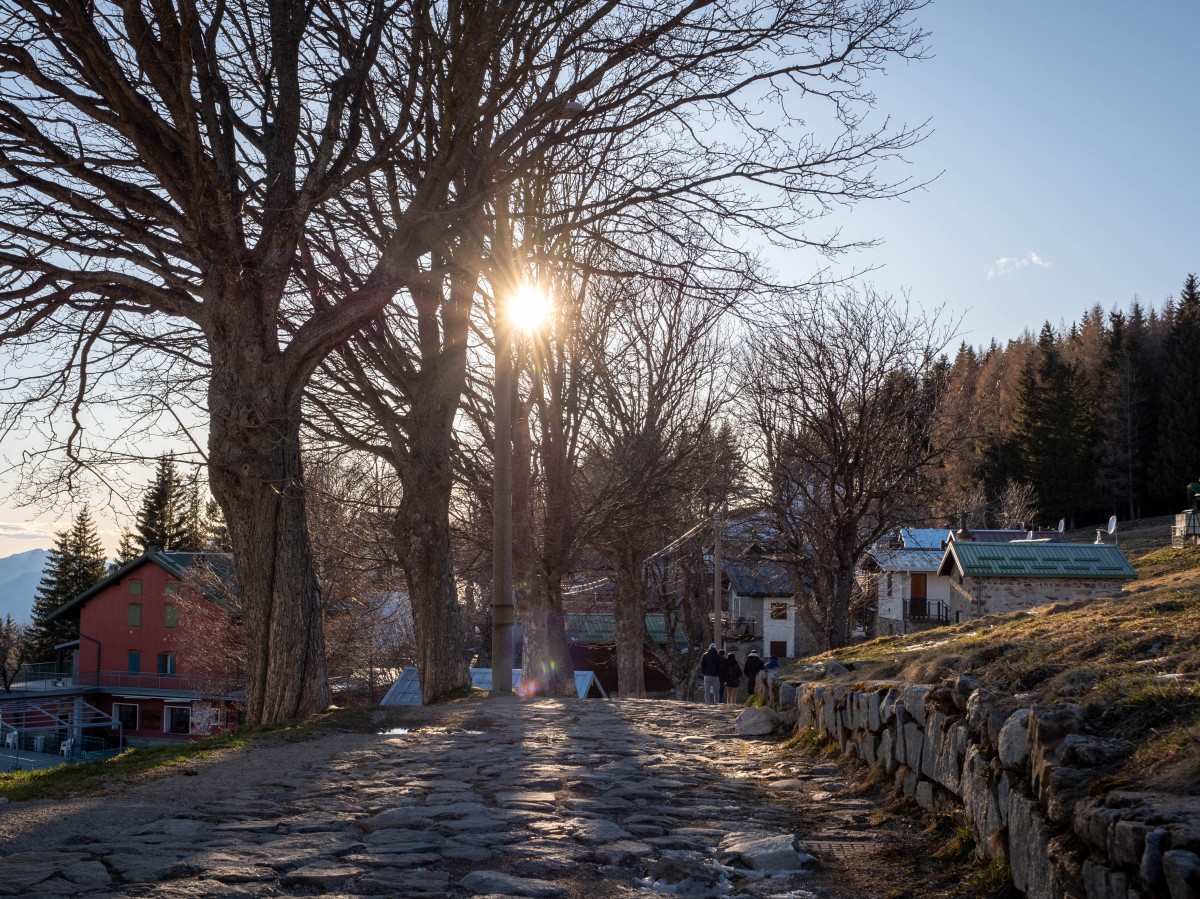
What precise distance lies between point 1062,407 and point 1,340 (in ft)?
244

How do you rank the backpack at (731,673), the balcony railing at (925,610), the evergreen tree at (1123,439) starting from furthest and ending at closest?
the evergreen tree at (1123,439), the balcony railing at (925,610), the backpack at (731,673)

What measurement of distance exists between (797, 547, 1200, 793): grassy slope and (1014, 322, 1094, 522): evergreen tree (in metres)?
71.3

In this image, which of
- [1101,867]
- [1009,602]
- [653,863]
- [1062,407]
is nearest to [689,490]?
[1009,602]

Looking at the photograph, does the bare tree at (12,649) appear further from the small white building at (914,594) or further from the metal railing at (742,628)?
the small white building at (914,594)

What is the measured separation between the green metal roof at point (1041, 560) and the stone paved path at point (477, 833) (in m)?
23.3

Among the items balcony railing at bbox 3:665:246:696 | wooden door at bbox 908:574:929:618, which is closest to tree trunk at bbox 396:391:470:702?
balcony railing at bbox 3:665:246:696

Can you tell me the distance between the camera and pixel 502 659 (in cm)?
1454

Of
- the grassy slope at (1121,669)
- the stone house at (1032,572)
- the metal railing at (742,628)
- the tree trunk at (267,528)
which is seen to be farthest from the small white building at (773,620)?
the grassy slope at (1121,669)

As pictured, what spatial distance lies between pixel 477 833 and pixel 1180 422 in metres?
78.3

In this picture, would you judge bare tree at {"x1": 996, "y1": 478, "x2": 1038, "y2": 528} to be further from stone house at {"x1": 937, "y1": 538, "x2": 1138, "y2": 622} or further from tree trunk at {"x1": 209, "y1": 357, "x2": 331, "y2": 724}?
tree trunk at {"x1": 209, "y1": 357, "x2": 331, "y2": 724}

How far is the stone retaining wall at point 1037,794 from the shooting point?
10.1ft

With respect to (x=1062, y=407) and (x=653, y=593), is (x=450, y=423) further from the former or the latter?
(x=1062, y=407)

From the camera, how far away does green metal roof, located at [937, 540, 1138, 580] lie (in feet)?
94.2

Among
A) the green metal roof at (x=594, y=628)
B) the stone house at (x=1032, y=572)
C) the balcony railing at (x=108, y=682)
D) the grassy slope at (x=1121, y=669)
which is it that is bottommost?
the balcony railing at (x=108, y=682)
